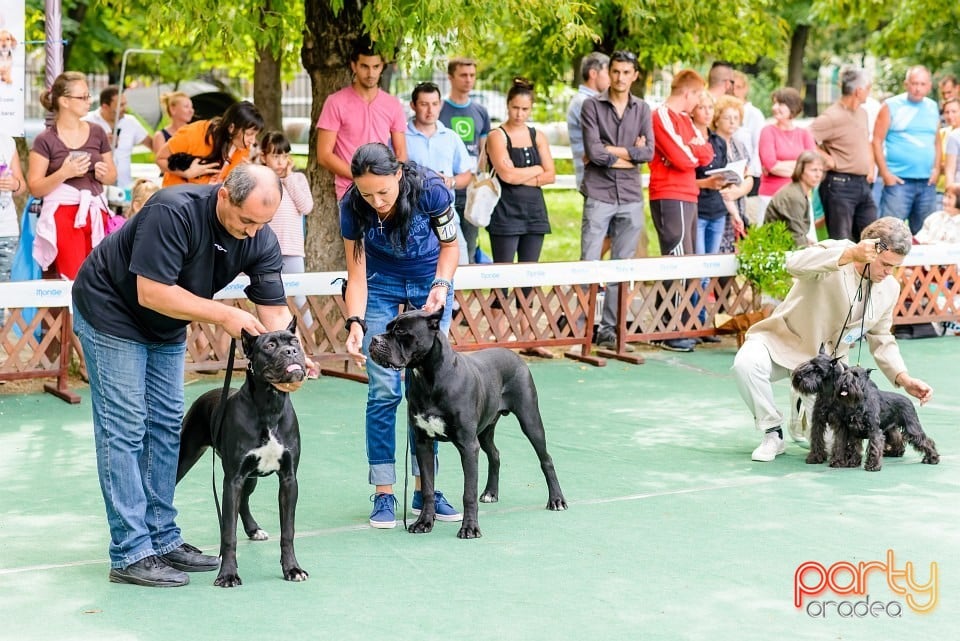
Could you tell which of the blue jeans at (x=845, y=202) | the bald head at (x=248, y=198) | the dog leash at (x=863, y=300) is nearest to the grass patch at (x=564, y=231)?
the blue jeans at (x=845, y=202)

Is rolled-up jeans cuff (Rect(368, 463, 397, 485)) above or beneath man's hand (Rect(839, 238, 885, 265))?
beneath

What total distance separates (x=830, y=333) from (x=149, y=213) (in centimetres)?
394

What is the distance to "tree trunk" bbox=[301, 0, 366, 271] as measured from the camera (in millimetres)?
10086

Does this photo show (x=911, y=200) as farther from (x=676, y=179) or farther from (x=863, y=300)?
(x=863, y=300)

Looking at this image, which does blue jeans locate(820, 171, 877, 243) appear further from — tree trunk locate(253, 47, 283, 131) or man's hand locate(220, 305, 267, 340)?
man's hand locate(220, 305, 267, 340)

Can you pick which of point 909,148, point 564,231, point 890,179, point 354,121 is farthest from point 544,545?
point 564,231

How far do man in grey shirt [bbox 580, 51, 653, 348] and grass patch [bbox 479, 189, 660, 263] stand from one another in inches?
159

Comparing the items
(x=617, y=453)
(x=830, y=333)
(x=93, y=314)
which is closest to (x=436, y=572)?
(x=93, y=314)

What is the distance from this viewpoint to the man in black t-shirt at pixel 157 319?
15.7 feet

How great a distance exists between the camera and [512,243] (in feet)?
35.0

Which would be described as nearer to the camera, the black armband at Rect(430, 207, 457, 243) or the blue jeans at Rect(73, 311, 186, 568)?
the blue jeans at Rect(73, 311, 186, 568)

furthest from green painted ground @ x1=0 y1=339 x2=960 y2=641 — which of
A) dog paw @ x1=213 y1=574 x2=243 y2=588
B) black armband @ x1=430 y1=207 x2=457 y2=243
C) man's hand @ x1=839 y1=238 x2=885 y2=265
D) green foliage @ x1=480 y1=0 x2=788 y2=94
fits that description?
green foliage @ x1=480 y1=0 x2=788 y2=94

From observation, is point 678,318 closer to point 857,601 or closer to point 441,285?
point 441,285

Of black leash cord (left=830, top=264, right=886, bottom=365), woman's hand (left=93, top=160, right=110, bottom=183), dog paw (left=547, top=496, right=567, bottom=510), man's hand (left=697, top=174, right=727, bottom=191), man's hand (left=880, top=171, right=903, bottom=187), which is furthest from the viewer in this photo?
man's hand (left=880, top=171, right=903, bottom=187)
